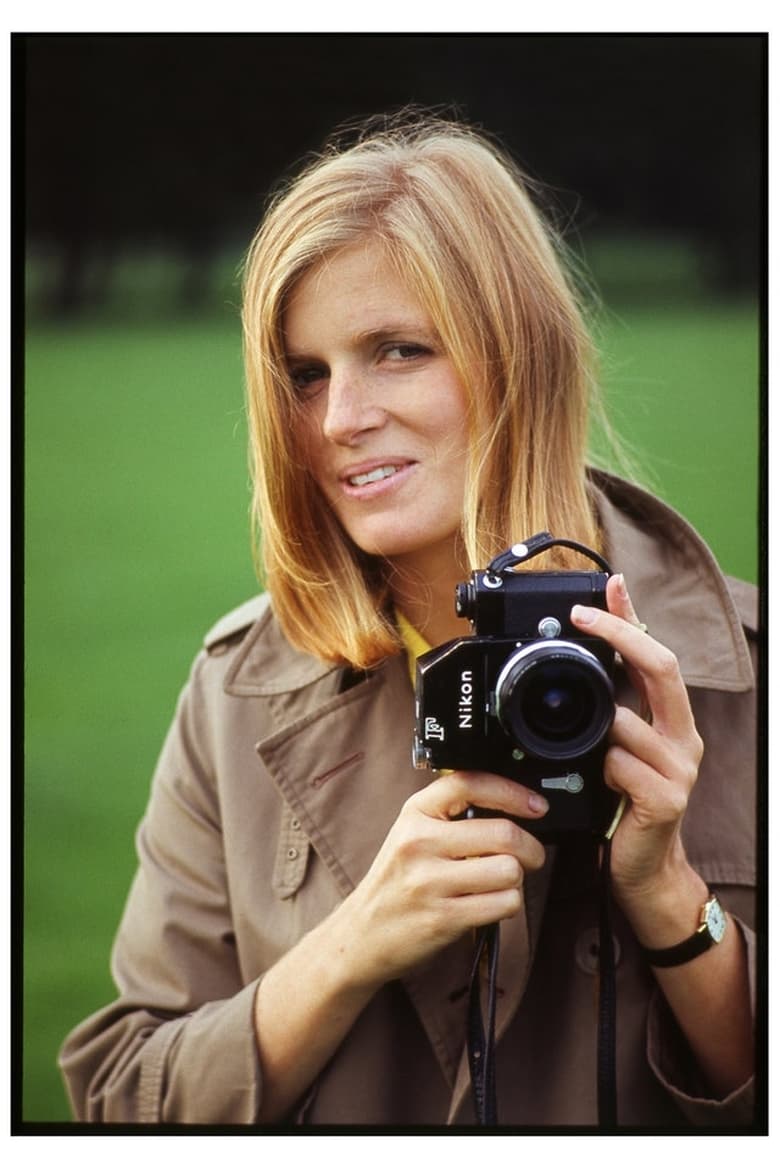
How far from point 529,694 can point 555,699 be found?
0.03 m

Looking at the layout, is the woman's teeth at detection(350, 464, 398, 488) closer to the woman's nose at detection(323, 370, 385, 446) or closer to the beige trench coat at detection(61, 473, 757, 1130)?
the woman's nose at detection(323, 370, 385, 446)

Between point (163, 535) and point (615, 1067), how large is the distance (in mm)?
853

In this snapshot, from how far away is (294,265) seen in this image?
1491 mm

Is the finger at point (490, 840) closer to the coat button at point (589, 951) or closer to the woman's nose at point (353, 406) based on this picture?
the coat button at point (589, 951)

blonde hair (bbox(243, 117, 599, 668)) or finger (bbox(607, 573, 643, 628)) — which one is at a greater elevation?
blonde hair (bbox(243, 117, 599, 668))

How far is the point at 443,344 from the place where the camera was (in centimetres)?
149

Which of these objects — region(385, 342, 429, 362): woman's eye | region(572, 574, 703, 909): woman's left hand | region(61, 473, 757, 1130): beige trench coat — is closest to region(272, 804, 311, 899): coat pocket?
region(61, 473, 757, 1130): beige trench coat

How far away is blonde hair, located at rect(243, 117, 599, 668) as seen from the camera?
1.47 metres

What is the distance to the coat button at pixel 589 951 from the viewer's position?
1.47m

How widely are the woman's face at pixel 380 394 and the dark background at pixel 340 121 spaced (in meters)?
0.20

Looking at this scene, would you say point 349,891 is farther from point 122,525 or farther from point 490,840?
point 122,525

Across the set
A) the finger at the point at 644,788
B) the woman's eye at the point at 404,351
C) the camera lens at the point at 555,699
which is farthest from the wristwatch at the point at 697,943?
the woman's eye at the point at 404,351
